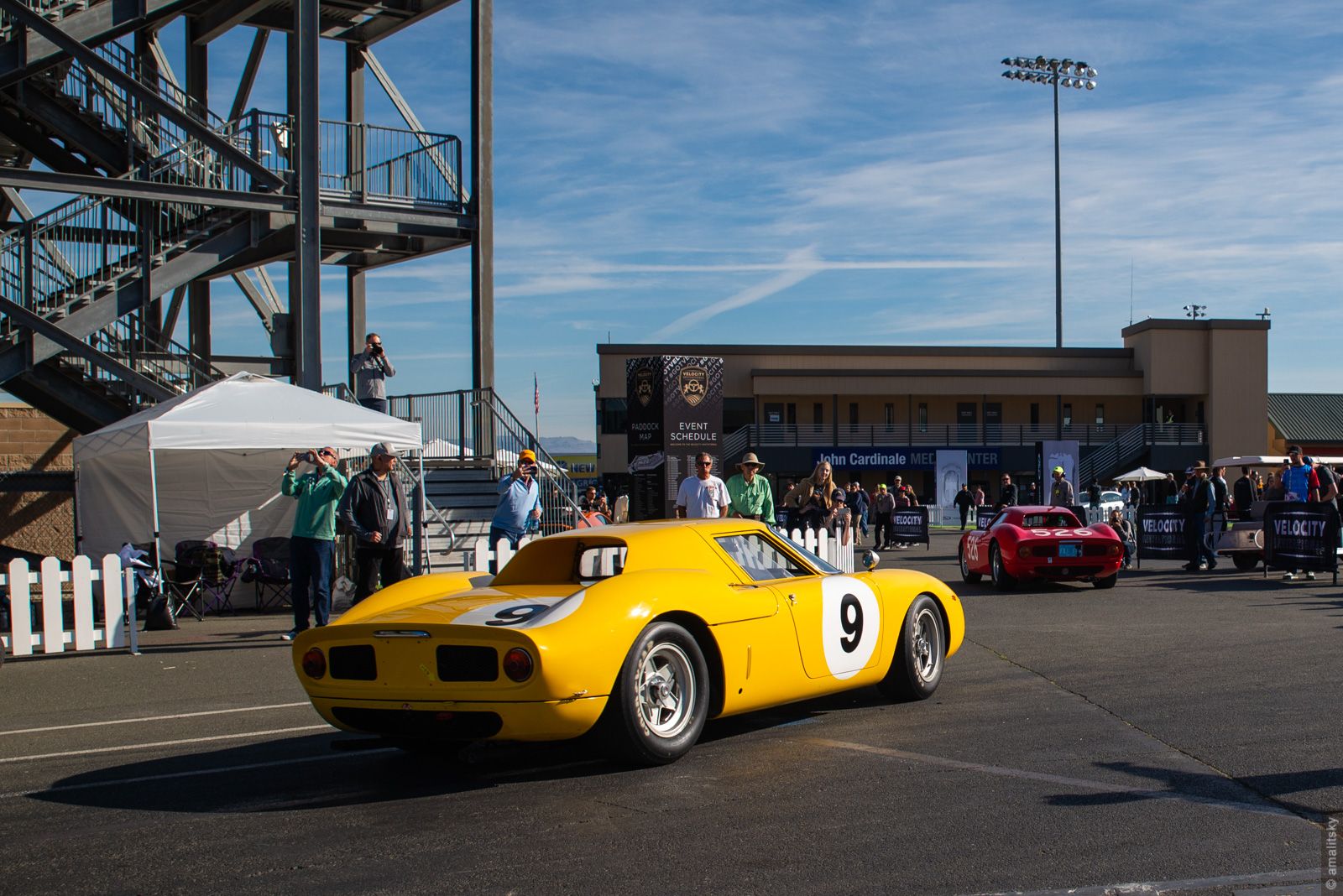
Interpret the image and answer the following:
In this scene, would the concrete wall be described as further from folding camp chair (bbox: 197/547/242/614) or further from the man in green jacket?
the man in green jacket

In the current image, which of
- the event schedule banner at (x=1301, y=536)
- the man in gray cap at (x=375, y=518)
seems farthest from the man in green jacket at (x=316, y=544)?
the event schedule banner at (x=1301, y=536)

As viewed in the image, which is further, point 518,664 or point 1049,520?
point 1049,520

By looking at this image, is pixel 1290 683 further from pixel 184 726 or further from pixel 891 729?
pixel 184 726

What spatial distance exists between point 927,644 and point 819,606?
1.21 meters

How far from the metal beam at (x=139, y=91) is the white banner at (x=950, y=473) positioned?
28.6m

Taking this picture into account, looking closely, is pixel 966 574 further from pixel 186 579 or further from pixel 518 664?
pixel 518 664

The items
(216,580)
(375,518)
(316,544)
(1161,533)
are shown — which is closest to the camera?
(375,518)

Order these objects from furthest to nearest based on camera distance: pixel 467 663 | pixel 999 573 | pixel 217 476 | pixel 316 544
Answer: pixel 217 476 → pixel 999 573 → pixel 316 544 → pixel 467 663

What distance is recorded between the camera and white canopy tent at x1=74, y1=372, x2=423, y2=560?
49.0 ft

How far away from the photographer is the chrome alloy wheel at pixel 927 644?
7910mm

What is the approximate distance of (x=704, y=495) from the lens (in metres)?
12.7

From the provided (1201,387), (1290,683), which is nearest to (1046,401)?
(1201,387)

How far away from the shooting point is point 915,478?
198 feet

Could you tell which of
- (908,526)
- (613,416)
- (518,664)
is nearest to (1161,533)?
(908,526)
